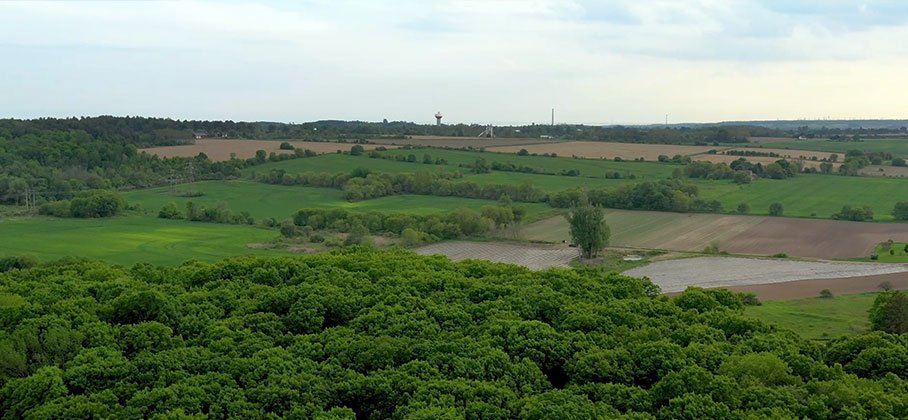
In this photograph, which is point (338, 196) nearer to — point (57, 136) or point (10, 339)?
point (57, 136)

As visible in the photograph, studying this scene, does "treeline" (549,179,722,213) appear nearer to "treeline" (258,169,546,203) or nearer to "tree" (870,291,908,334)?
"treeline" (258,169,546,203)

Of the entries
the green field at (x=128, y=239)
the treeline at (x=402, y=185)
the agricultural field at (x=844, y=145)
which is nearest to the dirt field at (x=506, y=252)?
the green field at (x=128, y=239)

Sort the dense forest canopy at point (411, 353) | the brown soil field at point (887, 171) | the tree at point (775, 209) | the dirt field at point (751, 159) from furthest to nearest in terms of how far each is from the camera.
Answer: the dirt field at point (751, 159)
the brown soil field at point (887, 171)
the tree at point (775, 209)
the dense forest canopy at point (411, 353)

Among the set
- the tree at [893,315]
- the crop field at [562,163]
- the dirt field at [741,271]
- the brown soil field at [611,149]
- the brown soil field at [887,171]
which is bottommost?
the dirt field at [741,271]

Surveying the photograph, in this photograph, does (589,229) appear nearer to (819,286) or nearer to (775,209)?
(819,286)

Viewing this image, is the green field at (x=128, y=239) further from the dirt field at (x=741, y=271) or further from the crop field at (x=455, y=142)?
the crop field at (x=455, y=142)

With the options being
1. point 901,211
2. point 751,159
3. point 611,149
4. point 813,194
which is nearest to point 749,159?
point 751,159
